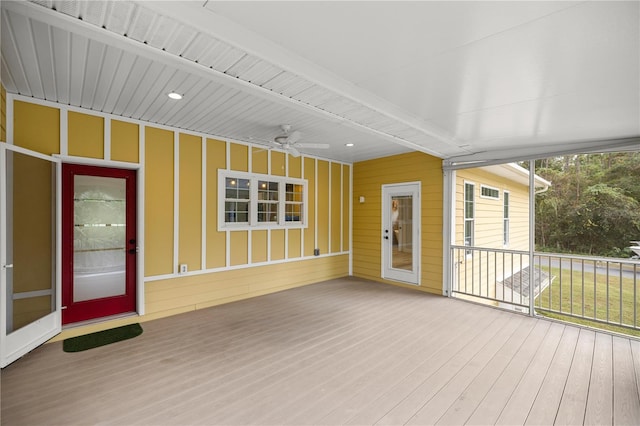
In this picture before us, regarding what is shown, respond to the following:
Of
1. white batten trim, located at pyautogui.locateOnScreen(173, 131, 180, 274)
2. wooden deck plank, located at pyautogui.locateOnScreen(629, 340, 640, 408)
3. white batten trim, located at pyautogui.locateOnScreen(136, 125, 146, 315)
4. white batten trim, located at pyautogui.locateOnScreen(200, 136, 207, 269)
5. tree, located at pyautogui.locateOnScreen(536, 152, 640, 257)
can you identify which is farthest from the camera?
tree, located at pyautogui.locateOnScreen(536, 152, 640, 257)

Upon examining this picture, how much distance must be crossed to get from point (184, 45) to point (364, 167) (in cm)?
515

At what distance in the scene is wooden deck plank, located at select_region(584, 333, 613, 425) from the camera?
6.89 ft

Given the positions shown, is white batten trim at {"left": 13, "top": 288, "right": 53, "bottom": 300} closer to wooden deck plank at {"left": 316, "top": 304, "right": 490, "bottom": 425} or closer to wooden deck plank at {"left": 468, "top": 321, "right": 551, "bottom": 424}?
wooden deck plank at {"left": 316, "top": 304, "right": 490, "bottom": 425}

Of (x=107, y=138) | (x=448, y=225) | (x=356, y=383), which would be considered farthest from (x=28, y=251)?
(x=448, y=225)

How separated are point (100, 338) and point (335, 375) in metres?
2.84

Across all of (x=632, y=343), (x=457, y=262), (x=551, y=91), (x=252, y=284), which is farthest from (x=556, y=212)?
(x=252, y=284)

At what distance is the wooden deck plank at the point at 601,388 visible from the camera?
2.10 metres

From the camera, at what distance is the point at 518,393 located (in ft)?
7.75

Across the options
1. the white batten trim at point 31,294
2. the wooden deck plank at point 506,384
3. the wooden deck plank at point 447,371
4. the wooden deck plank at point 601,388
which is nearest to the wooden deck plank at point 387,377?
the wooden deck plank at point 447,371

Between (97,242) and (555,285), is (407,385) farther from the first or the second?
(555,285)

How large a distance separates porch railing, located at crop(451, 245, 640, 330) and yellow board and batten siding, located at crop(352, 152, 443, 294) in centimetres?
45

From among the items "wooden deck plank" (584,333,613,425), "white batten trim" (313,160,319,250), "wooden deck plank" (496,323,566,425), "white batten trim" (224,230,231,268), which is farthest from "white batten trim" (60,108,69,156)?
"wooden deck plank" (584,333,613,425)

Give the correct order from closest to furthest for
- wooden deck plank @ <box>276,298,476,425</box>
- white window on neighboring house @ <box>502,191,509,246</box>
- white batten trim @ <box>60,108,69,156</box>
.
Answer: wooden deck plank @ <box>276,298,476,425</box>
white batten trim @ <box>60,108,69,156</box>
white window on neighboring house @ <box>502,191,509,246</box>

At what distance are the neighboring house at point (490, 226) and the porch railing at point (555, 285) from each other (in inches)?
0.9
